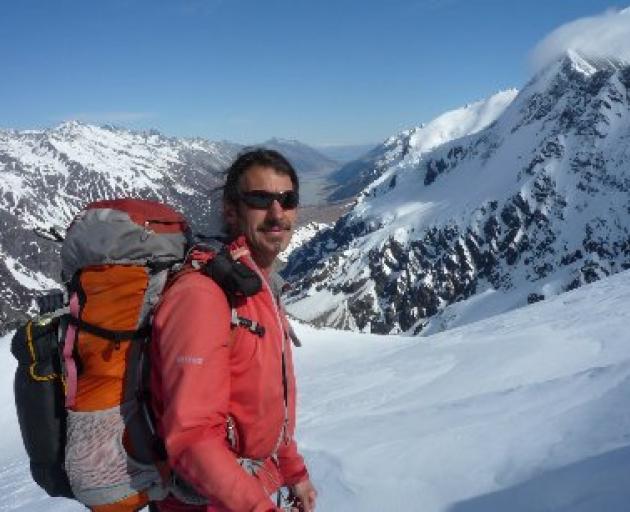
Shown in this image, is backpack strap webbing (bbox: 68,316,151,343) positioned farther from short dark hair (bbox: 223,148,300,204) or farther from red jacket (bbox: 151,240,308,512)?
short dark hair (bbox: 223,148,300,204)

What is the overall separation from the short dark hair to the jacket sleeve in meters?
0.93

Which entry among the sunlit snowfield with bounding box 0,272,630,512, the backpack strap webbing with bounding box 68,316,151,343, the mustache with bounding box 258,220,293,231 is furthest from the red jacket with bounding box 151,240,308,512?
the sunlit snowfield with bounding box 0,272,630,512

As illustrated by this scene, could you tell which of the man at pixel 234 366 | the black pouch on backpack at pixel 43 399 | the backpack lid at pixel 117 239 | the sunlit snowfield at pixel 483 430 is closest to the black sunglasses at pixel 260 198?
the man at pixel 234 366

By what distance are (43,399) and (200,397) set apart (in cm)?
108

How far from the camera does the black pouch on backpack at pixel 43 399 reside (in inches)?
137

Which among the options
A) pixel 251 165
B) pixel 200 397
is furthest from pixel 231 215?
pixel 200 397

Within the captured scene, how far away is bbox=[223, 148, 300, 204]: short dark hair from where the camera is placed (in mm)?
3828

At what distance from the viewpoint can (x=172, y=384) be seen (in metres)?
3.02

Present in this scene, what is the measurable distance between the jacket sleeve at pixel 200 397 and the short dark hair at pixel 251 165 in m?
0.93

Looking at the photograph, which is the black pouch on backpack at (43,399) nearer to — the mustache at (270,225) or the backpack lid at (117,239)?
the backpack lid at (117,239)

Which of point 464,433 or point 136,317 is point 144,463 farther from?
point 464,433

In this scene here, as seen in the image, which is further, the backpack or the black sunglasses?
the black sunglasses

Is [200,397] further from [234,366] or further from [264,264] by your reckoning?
[264,264]

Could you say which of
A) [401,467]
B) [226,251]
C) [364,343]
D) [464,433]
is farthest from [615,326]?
[364,343]
